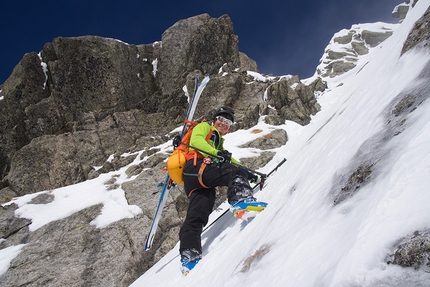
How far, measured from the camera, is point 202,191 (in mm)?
4922

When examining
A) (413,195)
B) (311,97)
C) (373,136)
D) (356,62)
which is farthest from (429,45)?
(356,62)

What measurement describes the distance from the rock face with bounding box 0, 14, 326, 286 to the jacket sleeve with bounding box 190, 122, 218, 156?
25.4ft

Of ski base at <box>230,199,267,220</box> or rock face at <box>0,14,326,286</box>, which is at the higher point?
rock face at <box>0,14,326,286</box>

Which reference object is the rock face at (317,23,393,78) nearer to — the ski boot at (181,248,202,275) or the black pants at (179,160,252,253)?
the black pants at (179,160,252,253)

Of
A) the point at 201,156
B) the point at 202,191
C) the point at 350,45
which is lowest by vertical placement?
the point at 350,45

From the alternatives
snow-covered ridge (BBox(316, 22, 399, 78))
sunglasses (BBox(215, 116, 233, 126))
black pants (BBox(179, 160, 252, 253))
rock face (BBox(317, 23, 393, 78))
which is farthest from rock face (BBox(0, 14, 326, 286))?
snow-covered ridge (BBox(316, 22, 399, 78))

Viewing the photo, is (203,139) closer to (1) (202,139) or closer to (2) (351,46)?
(1) (202,139)

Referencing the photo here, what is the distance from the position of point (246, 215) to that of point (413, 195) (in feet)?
10.1

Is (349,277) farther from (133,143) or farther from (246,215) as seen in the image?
(133,143)

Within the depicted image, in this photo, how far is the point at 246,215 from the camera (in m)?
4.23

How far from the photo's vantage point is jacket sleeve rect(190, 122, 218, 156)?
478 cm

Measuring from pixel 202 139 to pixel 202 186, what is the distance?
0.88 meters

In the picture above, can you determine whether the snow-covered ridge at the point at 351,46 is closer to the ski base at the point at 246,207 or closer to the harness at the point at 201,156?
the harness at the point at 201,156

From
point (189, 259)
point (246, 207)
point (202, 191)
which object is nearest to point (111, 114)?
point (202, 191)
